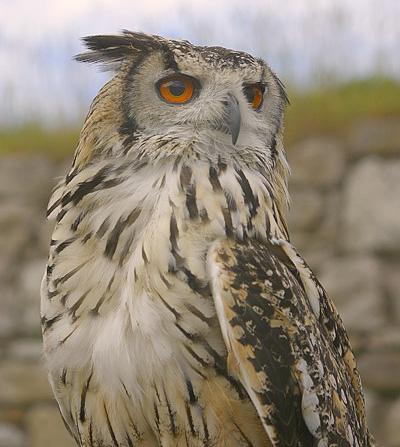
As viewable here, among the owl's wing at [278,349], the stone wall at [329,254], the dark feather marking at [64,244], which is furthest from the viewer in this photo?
the stone wall at [329,254]

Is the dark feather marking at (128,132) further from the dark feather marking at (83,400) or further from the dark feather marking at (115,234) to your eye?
the dark feather marking at (83,400)

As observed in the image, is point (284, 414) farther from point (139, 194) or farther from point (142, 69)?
point (142, 69)

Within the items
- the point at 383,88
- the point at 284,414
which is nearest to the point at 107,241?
the point at 284,414

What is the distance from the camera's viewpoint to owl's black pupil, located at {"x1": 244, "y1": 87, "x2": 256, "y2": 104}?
6.44ft

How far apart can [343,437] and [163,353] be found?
1.71ft

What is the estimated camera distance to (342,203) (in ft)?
13.6

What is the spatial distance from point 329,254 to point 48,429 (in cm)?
215

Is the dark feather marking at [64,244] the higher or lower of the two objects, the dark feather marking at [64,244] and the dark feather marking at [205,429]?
the higher

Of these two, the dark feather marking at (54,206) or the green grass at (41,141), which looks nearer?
the dark feather marking at (54,206)

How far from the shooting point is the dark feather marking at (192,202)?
1.71 metres

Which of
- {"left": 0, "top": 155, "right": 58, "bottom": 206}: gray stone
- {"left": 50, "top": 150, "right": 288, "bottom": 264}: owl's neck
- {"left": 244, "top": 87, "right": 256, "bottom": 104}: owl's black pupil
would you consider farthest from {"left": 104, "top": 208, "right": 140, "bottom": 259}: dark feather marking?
{"left": 0, "top": 155, "right": 58, "bottom": 206}: gray stone

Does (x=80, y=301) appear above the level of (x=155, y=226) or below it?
below

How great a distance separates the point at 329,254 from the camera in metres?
4.14

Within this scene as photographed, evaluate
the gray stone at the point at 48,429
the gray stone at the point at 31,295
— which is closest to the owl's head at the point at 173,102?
the gray stone at the point at 31,295
